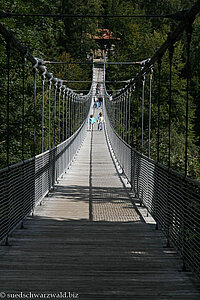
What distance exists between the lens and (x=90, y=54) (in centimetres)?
7538

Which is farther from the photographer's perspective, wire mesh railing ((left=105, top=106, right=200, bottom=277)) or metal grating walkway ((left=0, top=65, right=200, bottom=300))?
wire mesh railing ((left=105, top=106, right=200, bottom=277))

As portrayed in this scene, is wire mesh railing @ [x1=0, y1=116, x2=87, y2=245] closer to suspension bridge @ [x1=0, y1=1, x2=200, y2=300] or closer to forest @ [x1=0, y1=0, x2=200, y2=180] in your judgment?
suspension bridge @ [x1=0, y1=1, x2=200, y2=300]

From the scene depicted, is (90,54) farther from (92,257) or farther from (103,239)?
(92,257)

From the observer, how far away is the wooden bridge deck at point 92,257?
3912mm

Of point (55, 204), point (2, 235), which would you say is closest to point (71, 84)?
point (55, 204)

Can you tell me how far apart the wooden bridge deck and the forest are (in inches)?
81.4

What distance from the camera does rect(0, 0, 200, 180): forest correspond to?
15.9 m

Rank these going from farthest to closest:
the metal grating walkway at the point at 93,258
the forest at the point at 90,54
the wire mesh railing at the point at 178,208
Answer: the forest at the point at 90,54 → the wire mesh railing at the point at 178,208 → the metal grating walkway at the point at 93,258

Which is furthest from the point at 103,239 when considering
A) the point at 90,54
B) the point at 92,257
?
the point at 90,54

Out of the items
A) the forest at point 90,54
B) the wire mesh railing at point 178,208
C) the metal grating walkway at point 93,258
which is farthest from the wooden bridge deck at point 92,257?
the forest at point 90,54

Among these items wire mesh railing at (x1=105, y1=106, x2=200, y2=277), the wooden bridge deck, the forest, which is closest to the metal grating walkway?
the wooden bridge deck

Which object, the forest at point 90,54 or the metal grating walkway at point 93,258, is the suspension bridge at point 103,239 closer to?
the metal grating walkway at point 93,258

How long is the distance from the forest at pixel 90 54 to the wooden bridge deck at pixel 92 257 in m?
2.07

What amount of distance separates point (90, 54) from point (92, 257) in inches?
2815
